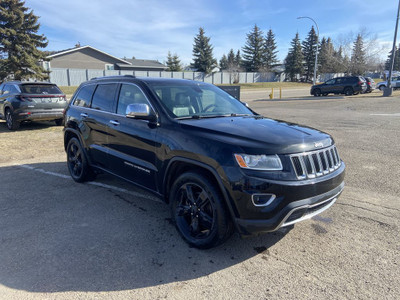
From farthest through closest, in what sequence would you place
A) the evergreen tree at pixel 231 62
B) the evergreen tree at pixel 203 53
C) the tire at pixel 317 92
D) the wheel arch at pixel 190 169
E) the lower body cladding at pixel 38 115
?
the evergreen tree at pixel 231 62, the evergreen tree at pixel 203 53, the tire at pixel 317 92, the lower body cladding at pixel 38 115, the wheel arch at pixel 190 169

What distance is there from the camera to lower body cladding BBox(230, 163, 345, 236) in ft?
8.73

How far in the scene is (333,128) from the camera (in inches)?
404

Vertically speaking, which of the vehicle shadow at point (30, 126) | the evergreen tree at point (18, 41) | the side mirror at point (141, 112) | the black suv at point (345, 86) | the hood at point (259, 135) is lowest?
the vehicle shadow at point (30, 126)

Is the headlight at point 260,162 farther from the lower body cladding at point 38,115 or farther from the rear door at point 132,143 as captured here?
the lower body cladding at point 38,115

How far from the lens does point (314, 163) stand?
9.61 ft

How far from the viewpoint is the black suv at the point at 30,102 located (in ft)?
32.7

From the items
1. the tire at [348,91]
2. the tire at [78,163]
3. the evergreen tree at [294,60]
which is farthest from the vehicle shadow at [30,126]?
the evergreen tree at [294,60]

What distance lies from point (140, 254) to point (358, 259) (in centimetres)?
223

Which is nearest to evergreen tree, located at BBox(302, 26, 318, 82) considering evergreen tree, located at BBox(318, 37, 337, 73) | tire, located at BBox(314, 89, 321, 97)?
evergreen tree, located at BBox(318, 37, 337, 73)

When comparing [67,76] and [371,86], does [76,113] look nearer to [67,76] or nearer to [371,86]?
[371,86]

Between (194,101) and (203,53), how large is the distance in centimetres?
5604

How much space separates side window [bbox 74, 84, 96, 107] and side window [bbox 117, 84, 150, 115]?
3.50 feet

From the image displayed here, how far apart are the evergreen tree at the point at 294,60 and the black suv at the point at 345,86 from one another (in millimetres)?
42738

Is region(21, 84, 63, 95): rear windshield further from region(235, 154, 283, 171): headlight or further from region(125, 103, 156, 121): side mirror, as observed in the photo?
region(235, 154, 283, 171): headlight
